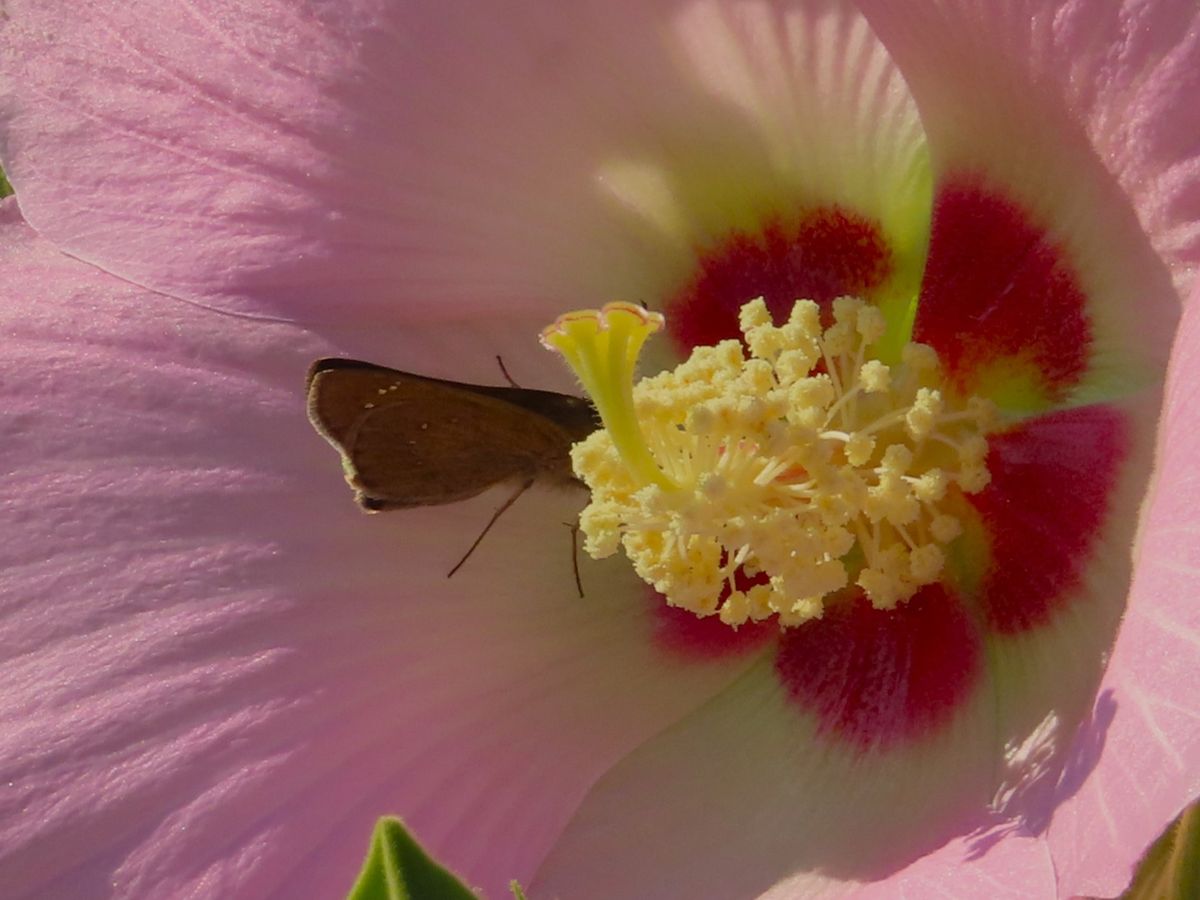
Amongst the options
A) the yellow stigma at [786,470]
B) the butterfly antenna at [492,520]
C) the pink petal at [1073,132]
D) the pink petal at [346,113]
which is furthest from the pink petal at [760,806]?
the pink petal at [346,113]

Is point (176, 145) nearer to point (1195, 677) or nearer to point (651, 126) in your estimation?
point (651, 126)

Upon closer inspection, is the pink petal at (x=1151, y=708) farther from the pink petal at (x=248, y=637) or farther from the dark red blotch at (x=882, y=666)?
the pink petal at (x=248, y=637)

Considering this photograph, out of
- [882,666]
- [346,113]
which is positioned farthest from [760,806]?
[346,113]

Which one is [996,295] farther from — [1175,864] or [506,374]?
[1175,864]

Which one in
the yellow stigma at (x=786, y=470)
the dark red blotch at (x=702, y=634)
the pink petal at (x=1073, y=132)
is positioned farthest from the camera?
the dark red blotch at (x=702, y=634)

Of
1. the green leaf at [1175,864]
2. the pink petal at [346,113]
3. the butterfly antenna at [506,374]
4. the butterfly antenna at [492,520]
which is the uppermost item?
the pink petal at [346,113]

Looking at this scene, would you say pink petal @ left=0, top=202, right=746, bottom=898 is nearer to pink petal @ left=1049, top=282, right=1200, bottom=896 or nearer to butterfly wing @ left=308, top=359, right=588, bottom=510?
butterfly wing @ left=308, top=359, right=588, bottom=510

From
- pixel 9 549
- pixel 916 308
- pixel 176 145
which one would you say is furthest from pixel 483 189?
pixel 9 549
